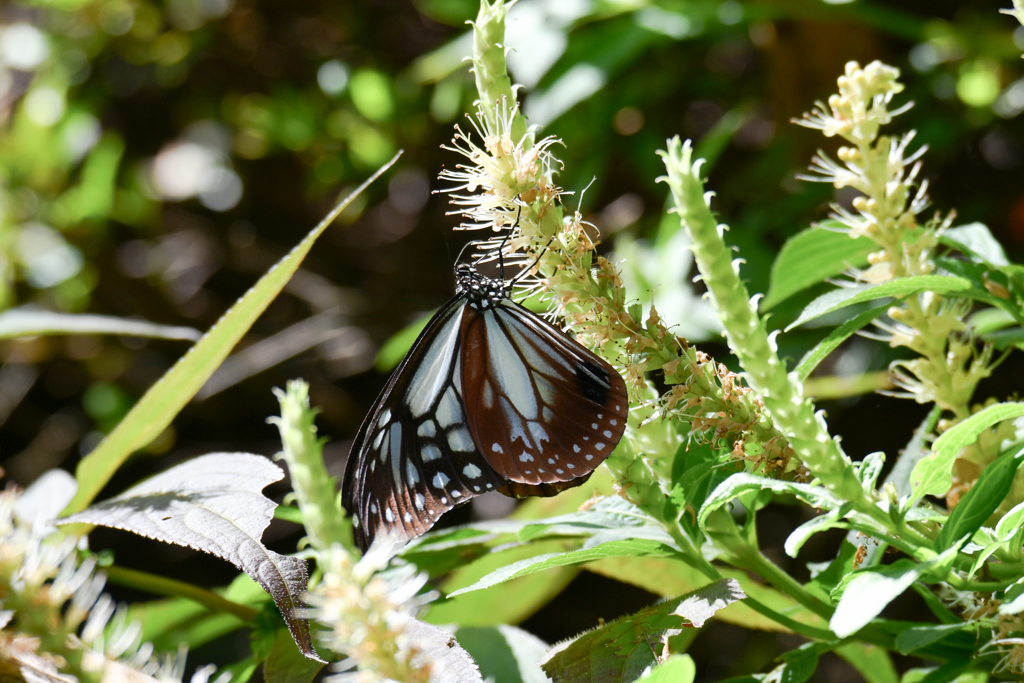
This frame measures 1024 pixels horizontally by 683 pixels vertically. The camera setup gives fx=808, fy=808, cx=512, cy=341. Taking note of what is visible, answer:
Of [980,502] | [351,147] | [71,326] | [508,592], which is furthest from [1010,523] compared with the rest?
[351,147]

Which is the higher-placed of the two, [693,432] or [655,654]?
[693,432]

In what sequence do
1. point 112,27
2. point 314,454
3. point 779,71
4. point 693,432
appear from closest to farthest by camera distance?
1. point 314,454
2. point 693,432
3. point 779,71
4. point 112,27

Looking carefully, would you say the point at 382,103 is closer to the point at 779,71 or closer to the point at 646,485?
the point at 779,71

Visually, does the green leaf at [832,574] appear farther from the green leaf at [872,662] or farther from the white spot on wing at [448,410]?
the white spot on wing at [448,410]

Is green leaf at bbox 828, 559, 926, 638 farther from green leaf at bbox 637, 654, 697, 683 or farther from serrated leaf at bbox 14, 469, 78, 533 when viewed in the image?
serrated leaf at bbox 14, 469, 78, 533

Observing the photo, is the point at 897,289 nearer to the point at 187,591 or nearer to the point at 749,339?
the point at 749,339

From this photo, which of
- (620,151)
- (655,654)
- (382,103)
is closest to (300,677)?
(655,654)

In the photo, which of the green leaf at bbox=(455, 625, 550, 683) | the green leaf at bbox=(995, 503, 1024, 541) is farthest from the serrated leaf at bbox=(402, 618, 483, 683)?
the green leaf at bbox=(995, 503, 1024, 541)
